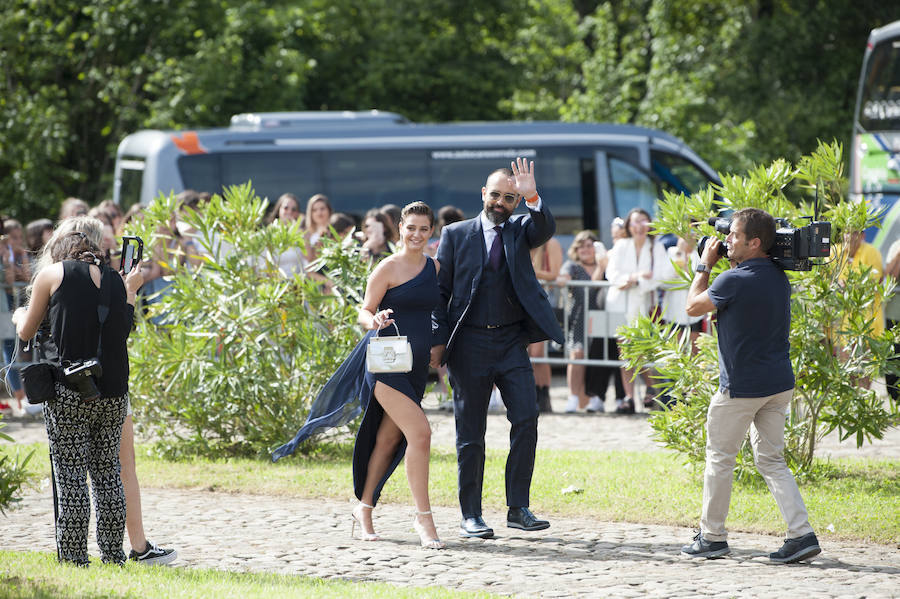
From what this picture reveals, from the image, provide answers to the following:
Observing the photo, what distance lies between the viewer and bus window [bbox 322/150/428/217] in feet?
59.3

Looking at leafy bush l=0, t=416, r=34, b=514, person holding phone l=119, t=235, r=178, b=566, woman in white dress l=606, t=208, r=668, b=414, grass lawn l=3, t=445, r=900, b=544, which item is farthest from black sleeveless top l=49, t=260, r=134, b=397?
woman in white dress l=606, t=208, r=668, b=414

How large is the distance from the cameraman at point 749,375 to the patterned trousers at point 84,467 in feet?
9.33

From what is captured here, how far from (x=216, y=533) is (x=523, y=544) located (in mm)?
1725

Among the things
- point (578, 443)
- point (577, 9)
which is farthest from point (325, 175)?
point (577, 9)

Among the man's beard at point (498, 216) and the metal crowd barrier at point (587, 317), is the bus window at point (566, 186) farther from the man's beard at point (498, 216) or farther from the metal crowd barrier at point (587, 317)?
the man's beard at point (498, 216)

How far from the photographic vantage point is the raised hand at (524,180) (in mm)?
6605

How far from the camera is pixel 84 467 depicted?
5.85 meters

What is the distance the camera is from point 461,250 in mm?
6824

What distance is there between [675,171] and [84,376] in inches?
521

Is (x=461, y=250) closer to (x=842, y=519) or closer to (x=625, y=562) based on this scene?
(x=625, y=562)

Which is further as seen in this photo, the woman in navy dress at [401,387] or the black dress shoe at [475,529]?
the black dress shoe at [475,529]

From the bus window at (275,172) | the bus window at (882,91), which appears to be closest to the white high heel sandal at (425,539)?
the bus window at (275,172)

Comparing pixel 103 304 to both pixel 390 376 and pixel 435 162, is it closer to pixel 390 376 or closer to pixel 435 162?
pixel 390 376

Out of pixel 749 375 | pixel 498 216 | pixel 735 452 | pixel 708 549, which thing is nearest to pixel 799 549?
pixel 708 549
